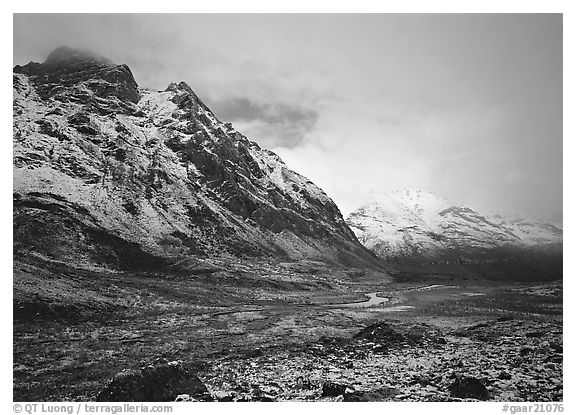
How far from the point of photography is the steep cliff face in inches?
3339

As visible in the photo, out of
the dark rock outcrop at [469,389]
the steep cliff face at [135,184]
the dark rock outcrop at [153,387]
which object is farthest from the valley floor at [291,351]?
A: the steep cliff face at [135,184]

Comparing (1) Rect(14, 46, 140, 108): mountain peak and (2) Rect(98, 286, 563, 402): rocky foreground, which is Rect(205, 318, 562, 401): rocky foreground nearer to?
(2) Rect(98, 286, 563, 402): rocky foreground

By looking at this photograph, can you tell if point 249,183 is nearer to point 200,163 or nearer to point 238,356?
point 200,163

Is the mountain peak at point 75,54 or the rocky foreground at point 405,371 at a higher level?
the mountain peak at point 75,54

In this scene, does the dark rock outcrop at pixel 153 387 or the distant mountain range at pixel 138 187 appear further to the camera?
the distant mountain range at pixel 138 187

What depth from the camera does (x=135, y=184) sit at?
380ft

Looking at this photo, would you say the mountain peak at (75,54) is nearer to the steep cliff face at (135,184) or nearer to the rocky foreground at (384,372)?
the rocky foreground at (384,372)

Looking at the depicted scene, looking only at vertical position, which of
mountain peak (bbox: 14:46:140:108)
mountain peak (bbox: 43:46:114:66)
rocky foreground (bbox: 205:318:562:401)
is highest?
mountain peak (bbox: 14:46:140:108)

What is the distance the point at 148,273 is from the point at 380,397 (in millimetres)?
73193

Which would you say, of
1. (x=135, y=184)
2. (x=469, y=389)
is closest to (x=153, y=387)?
(x=469, y=389)

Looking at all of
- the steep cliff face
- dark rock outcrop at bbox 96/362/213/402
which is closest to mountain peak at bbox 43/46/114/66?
dark rock outcrop at bbox 96/362/213/402

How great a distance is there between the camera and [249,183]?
167 m

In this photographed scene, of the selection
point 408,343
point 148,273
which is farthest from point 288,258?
point 408,343

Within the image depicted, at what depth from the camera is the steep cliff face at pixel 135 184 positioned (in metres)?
84.8
